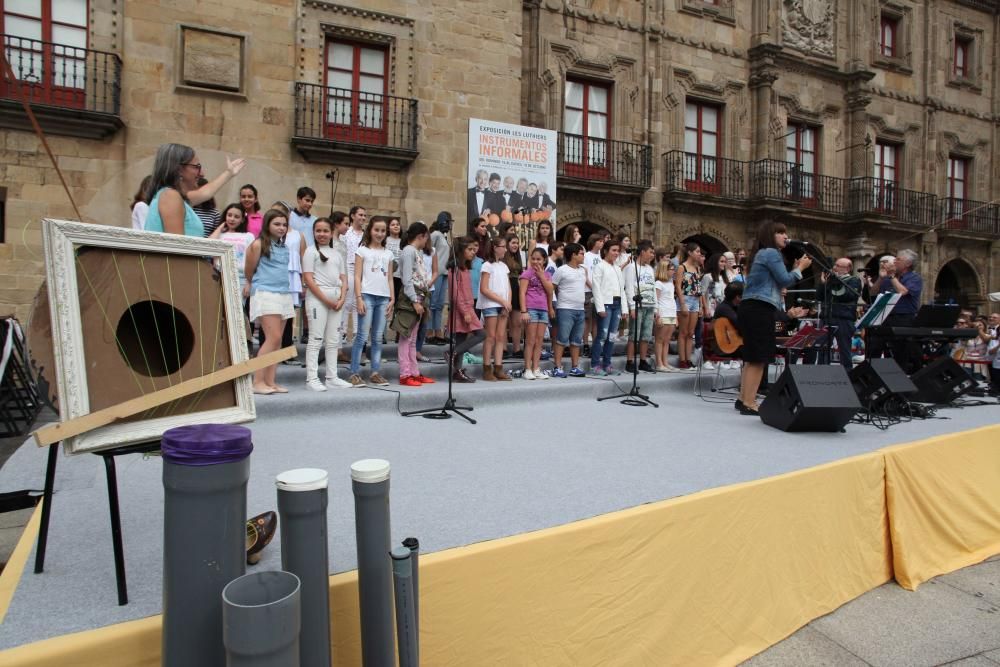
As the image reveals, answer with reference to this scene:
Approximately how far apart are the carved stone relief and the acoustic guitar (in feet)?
Result: 40.3

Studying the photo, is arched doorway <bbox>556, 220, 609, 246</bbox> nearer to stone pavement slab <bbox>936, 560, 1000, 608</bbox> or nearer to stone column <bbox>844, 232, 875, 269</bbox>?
stone column <bbox>844, 232, 875, 269</bbox>

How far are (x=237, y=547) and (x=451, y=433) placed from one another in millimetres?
3003

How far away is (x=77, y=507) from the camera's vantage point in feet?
8.52

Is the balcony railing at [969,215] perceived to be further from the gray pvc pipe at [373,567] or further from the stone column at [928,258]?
the gray pvc pipe at [373,567]

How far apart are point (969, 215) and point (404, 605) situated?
21.7 m

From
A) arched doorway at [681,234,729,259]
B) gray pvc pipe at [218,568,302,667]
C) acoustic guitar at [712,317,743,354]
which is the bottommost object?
gray pvc pipe at [218,568,302,667]

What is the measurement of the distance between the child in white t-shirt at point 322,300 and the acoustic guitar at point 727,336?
Result: 3838 mm

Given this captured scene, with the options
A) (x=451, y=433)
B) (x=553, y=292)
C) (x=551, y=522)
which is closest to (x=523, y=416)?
(x=451, y=433)

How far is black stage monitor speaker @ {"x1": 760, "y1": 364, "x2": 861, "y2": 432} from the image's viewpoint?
4375mm

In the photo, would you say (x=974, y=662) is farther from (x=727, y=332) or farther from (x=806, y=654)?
(x=727, y=332)

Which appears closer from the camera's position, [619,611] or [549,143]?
[619,611]

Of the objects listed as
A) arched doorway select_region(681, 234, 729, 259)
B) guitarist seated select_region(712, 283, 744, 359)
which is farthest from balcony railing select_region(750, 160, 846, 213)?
guitarist seated select_region(712, 283, 744, 359)

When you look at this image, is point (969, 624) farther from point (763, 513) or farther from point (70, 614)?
point (70, 614)

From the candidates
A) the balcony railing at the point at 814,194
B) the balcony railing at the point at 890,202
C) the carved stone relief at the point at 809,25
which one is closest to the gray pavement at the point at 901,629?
the balcony railing at the point at 814,194
